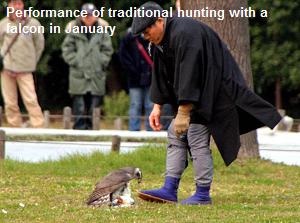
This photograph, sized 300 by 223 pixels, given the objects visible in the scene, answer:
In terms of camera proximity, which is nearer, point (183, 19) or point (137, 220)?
point (137, 220)

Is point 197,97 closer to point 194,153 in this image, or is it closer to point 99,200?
point 194,153

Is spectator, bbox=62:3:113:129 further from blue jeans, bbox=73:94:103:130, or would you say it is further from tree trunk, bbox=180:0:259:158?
tree trunk, bbox=180:0:259:158

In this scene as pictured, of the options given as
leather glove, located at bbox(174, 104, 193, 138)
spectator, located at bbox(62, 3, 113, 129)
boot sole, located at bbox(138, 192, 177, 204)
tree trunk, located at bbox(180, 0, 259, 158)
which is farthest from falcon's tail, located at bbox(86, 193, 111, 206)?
spectator, located at bbox(62, 3, 113, 129)

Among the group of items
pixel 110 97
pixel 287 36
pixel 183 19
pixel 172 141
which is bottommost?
pixel 110 97

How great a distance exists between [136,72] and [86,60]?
87 cm

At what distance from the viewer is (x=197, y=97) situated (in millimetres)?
10352

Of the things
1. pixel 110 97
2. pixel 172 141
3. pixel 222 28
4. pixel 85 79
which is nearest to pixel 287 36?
pixel 110 97

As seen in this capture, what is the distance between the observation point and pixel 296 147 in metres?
17.2

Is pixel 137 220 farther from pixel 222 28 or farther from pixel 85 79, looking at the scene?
pixel 85 79

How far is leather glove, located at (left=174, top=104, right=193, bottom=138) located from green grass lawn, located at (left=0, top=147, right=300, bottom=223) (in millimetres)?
701

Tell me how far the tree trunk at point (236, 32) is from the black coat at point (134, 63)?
5186mm

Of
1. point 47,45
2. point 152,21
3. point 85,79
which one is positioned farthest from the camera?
point 47,45

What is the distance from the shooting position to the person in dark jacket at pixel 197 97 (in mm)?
10359

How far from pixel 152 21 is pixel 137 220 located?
1.75 m
